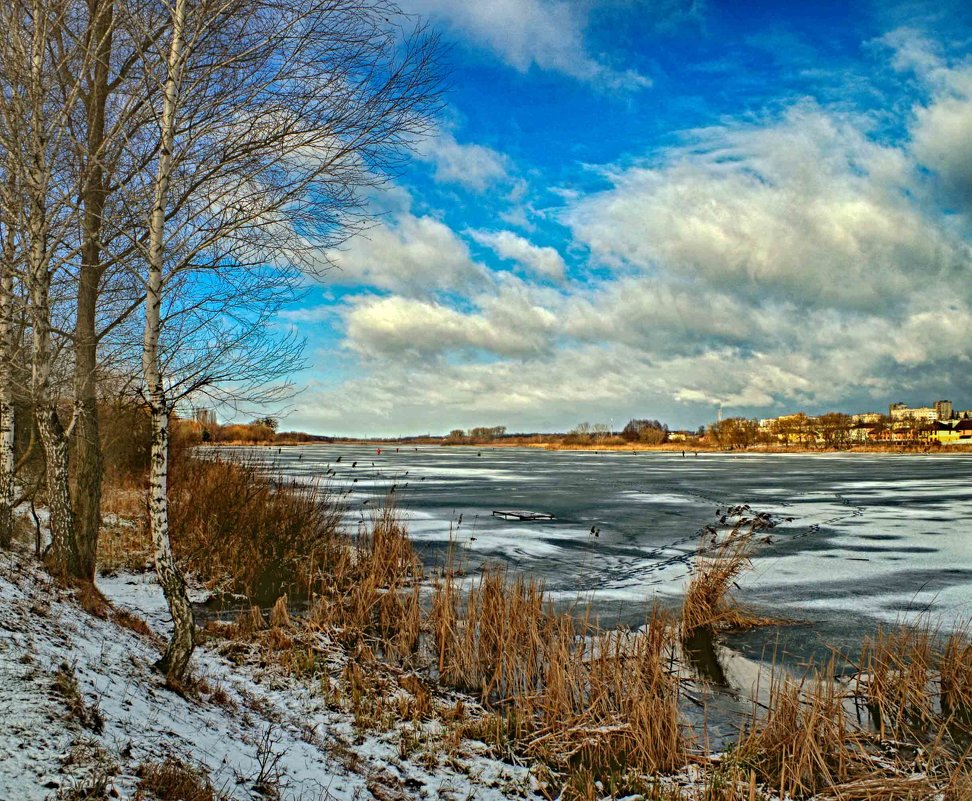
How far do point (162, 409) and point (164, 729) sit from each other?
92.9 inches

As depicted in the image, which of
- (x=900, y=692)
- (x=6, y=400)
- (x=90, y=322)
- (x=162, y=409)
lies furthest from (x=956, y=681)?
(x=6, y=400)

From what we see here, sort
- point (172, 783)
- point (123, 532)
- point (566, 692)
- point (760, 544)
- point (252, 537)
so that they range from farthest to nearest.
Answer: point (760, 544) → point (123, 532) → point (252, 537) → point (566, 692) → point (172, 783)

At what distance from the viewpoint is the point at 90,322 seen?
26.6ft

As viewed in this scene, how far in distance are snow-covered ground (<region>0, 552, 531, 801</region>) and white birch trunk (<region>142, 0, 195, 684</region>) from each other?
11.9 inches

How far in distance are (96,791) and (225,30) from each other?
6.92 meters

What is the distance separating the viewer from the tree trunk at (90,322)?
295 inches

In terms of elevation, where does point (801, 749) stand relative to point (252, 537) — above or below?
below

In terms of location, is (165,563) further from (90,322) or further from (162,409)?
(90,322)

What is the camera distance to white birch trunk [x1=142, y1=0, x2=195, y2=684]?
5273 mm

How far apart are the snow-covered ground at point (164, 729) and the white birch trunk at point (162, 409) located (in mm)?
303

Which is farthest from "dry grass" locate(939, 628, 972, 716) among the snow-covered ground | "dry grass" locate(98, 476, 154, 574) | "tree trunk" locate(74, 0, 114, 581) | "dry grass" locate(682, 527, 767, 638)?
"dry grass" locate(98, 476, 154, 574)

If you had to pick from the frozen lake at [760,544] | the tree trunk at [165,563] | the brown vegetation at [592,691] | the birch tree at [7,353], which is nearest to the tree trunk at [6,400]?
the birch tree at [7,353]

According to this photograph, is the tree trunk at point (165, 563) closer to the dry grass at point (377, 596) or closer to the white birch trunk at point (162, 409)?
the white birch trunk at point (162, 409)

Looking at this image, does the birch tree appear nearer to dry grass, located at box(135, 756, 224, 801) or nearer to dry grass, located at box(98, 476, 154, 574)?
dry grass, located at box(98, 476, 154, 574)
